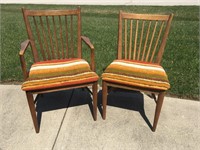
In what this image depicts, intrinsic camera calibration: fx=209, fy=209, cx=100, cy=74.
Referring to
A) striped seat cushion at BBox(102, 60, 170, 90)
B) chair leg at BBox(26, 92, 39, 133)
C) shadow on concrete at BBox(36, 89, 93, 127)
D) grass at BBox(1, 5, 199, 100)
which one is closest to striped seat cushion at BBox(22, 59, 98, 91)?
chair leg at BBox(26, 92, 39, 133)

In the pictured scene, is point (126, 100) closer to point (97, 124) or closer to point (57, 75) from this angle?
point (97, 124)

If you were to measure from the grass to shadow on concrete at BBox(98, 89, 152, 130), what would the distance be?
1.81 feet

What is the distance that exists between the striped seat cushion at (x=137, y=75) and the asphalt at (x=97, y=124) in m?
0.64

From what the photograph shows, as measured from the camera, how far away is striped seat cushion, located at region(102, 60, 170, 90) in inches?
87.7

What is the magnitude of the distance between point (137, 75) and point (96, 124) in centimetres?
81

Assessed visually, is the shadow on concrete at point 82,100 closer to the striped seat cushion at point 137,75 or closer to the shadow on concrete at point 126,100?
the shadow on concrete at point 126,100

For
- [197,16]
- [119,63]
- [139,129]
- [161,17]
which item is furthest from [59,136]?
[197,16]

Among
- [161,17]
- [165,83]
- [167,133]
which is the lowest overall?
[167,133]

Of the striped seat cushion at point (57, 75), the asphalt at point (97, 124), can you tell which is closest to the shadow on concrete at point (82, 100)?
the asphalt at point (97, 124)

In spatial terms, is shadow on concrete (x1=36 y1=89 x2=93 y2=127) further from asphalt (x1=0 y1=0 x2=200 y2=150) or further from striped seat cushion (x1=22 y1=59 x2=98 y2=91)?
striped seat cushion (x1=22 y1=59 x2=98 y2=91)

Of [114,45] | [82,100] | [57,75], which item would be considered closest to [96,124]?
[82,100]

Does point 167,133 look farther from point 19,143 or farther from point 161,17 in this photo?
point 19,143

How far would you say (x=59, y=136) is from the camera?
8.02 ft

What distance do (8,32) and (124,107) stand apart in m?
4.91
